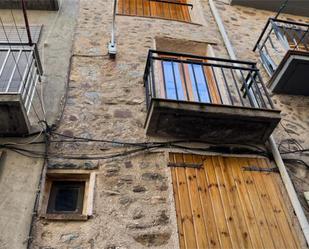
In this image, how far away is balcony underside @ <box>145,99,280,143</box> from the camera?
4301 mm

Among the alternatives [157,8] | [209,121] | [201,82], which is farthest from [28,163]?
[157,8]

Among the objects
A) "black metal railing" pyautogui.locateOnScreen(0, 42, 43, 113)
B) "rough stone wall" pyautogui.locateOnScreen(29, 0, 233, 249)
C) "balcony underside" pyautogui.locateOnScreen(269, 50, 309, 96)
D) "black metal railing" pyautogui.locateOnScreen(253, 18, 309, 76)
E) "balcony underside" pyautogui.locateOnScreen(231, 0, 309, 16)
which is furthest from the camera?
"balcony underside" pyautogui.locateOnScreen(231, 0, 309, 16)

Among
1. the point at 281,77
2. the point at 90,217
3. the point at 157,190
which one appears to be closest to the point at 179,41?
the point at 281,77

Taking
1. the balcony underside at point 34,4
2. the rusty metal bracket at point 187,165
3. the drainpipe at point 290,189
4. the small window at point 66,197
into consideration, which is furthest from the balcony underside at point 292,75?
the balcony underside at point 34,4

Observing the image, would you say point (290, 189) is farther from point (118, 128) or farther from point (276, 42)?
point (276, 42)

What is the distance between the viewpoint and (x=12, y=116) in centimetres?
396

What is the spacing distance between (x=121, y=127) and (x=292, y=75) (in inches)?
125

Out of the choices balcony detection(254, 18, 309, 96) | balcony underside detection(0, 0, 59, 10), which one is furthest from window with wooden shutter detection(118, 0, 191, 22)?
balcony detection(254, 18, 309, 96)

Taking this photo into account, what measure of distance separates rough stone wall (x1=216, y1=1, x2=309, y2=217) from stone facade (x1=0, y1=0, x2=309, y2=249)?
19mm

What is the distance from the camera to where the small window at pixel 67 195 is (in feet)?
12.0

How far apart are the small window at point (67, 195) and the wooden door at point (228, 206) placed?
41.0 inches

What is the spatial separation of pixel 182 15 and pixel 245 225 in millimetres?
5690

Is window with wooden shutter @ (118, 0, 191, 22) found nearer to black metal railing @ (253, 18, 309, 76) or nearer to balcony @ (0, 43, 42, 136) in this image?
black metal railing @ (253, 18, 309, 76)

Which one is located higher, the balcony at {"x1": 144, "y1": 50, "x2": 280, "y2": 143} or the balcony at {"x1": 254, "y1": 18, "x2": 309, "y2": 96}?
the balcony at {"x1": 254, "y1": 18, "x2": 309, "y2": 96}
